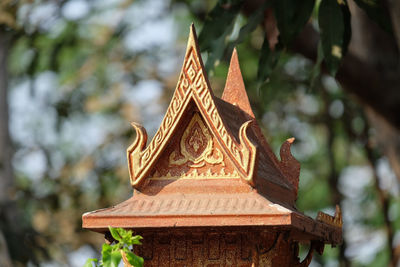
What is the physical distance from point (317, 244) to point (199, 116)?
3.08 ft

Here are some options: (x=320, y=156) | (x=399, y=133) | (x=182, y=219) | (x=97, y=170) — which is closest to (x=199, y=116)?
(x=182, y=219)

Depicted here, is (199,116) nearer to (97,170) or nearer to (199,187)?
(199,187)

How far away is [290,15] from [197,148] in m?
1.60

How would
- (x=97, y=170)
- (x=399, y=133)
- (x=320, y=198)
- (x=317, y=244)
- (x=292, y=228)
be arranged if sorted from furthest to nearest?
(x=320, y=198)
(x=97, y=170)
(x=399, y=133)
(x=317, y=244)
(x=292, y=228)

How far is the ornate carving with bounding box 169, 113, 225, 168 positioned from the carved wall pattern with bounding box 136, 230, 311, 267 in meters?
0.33

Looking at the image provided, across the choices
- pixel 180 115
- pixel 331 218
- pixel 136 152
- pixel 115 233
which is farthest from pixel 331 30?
pixel 115 233

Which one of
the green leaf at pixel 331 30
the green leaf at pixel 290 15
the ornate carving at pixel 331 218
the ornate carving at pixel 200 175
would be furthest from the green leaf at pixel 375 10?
the ornate carving at pixel 200 175

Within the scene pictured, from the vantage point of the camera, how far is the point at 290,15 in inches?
196

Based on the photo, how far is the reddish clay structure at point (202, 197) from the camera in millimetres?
3428

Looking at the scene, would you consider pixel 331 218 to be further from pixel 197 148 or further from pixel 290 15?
pixel 290 15

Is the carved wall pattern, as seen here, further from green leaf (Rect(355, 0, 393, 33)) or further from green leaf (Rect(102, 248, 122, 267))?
green leaf (Rect(355, 0, 393, 33))

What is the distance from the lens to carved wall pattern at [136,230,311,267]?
351 centimetres

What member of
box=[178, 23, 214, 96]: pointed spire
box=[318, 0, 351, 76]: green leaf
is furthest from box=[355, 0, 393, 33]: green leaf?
box=[178, 23, 214, 96]: pointed spire

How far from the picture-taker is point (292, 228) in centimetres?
341
